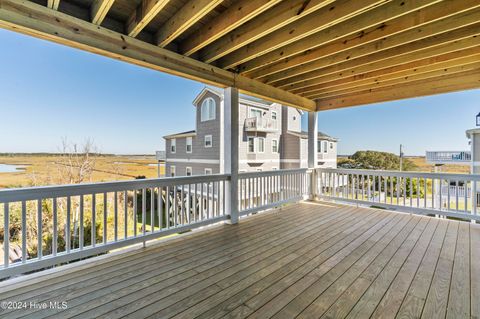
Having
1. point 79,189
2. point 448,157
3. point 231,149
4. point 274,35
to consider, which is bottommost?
point 79,189

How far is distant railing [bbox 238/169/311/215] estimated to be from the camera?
4207 mm

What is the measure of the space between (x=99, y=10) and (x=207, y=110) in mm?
8415

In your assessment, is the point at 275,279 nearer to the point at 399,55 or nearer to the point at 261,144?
the point at 399,55

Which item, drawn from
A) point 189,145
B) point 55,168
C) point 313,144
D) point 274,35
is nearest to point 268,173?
point 313,144

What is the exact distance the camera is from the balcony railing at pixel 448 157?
642 centimetres

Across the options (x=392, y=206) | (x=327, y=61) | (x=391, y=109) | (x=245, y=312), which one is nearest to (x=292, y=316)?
(x=245, y=312)

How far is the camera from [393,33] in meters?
2.44

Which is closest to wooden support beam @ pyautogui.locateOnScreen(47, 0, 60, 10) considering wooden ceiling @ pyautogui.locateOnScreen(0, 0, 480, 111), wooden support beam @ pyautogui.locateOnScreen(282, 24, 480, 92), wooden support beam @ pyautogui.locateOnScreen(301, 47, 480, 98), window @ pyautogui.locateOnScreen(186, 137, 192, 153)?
wooden ceiling @ pyautogui.locateOnScreen(0, 0, 480, 111)

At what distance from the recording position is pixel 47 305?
1.65 m

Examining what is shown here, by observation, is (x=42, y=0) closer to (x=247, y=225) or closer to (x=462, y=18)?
(x=247, y=225)

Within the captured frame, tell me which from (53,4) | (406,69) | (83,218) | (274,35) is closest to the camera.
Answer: (53,4)

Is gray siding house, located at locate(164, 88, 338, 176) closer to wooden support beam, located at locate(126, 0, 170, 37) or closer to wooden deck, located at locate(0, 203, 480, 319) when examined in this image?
wooden deck, located at locate(0, 203, 480, 319)

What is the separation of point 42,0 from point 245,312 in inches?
134

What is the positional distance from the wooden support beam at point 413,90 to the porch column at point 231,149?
9.64ft
